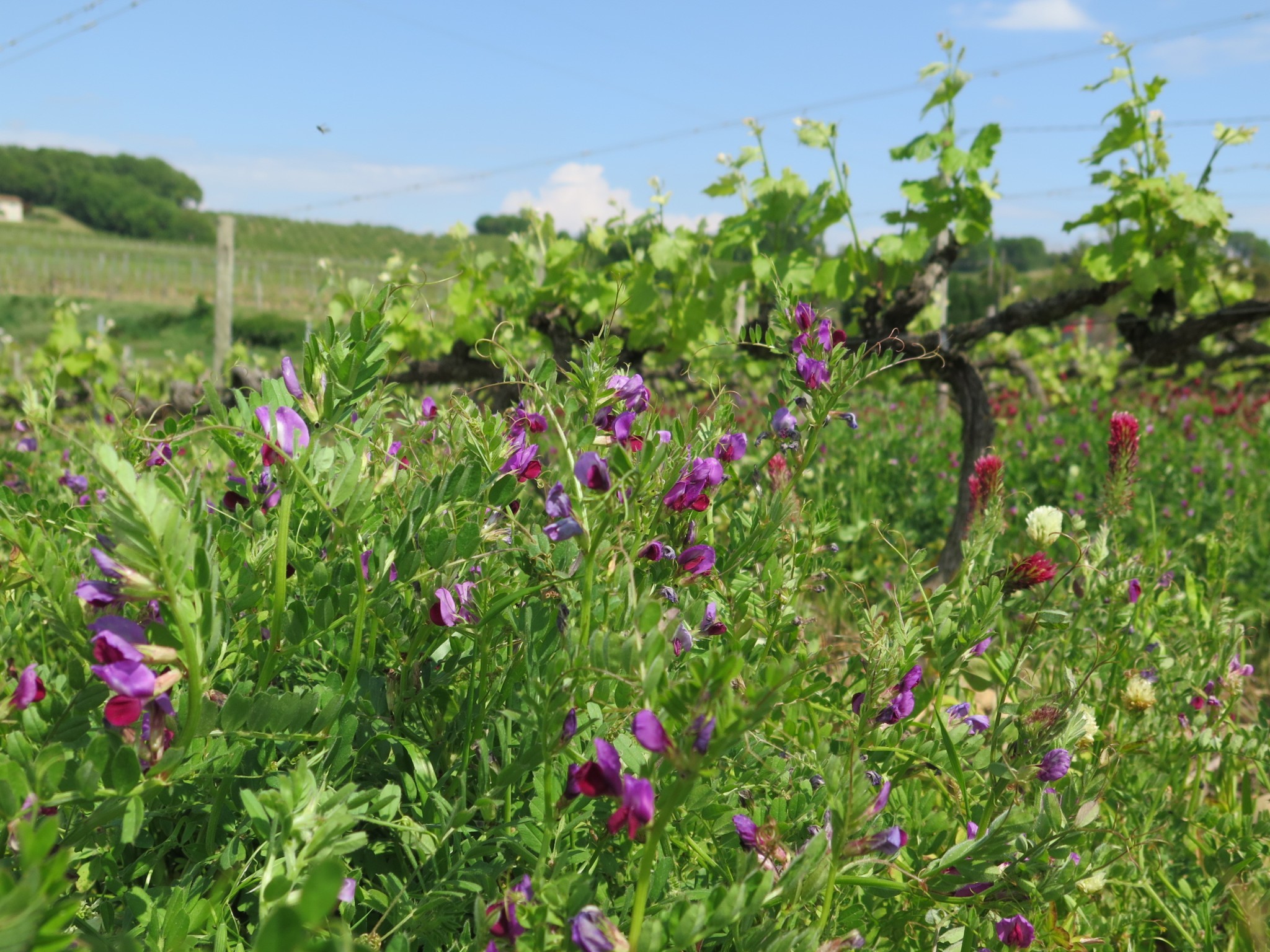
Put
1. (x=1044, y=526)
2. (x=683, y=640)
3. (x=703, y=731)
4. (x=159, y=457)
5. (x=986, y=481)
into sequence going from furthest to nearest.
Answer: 1. (x=986, y=481)
2. (x=1044, y=526)
3. (x=159, y=457)
4. (x=683, y=640)
5. (x=703, y=731)

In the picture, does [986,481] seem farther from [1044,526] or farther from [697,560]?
[697,560]

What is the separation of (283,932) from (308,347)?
71 centimetres

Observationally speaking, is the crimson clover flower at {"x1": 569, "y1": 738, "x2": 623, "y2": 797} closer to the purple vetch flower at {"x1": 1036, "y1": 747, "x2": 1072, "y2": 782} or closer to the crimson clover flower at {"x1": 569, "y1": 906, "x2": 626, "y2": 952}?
the crimson clover flower at {"x1": 569, "y1": 906, "x2": 626, "y2": 952}

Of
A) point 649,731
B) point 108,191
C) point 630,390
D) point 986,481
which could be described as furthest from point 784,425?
point 108,191

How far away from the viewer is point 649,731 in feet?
2.56

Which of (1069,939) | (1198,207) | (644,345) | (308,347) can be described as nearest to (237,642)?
(308,347)

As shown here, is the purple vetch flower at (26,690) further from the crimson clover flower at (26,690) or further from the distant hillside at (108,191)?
the distant hillside at (108,191)

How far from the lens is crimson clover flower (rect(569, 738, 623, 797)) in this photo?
87 cm

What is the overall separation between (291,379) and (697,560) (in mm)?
611

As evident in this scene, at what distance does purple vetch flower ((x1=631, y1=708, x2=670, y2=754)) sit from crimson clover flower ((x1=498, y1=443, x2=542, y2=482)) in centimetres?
62

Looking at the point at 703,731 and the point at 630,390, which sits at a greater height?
the point at 630,390

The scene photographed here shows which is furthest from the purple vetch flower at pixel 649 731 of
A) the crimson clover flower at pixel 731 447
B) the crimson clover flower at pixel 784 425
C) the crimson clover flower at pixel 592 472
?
the crimson clover flower at pixel 784 425

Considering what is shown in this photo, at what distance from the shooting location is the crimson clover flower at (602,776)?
0.87 m

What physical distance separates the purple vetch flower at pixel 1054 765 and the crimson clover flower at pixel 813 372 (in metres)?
0.65
